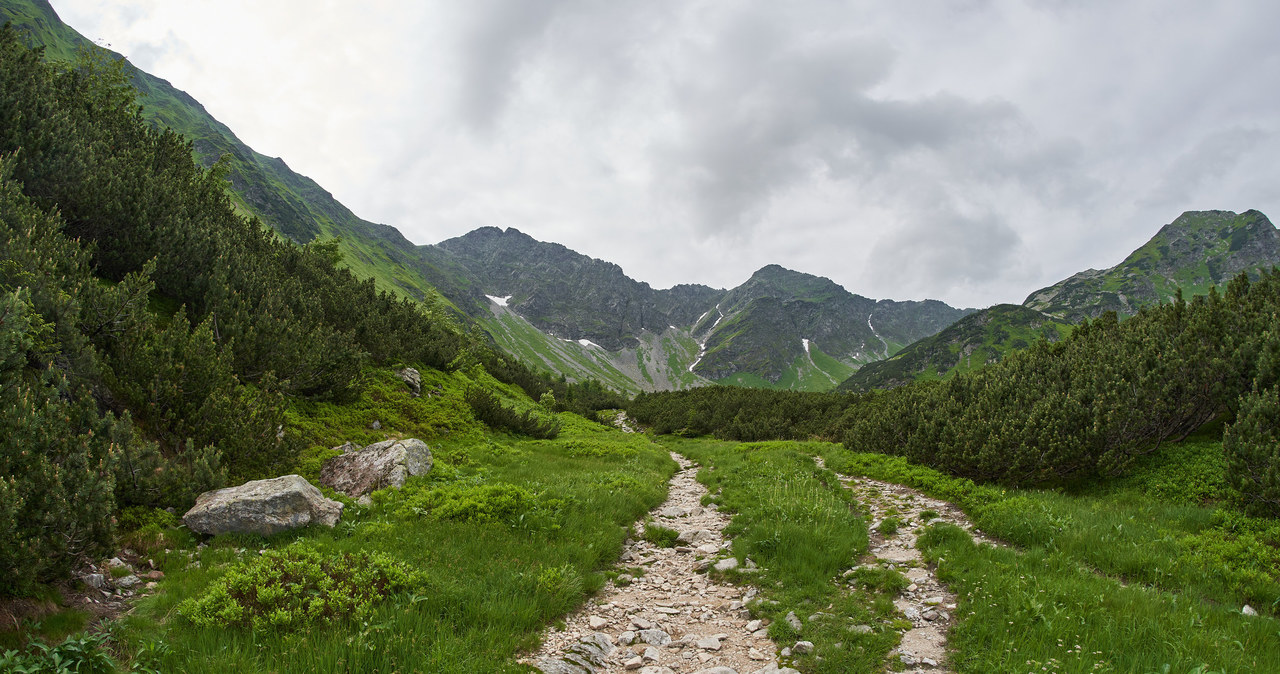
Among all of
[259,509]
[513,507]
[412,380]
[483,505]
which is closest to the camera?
[259,509]

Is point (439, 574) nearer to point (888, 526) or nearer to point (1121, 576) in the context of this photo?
point (888, 526)

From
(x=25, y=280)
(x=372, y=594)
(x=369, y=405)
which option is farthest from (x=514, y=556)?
(x=369, y=405)

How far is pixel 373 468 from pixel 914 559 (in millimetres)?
12572

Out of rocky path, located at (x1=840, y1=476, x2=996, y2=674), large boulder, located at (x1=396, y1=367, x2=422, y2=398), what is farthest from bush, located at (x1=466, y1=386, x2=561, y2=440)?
rocky path, located at (x1=840, y1=476, x2=996, y2=674)

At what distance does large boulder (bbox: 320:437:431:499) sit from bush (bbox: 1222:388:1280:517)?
18.1 meters

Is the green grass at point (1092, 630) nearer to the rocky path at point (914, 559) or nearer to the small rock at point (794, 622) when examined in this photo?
the rocky path at point (914, 559)

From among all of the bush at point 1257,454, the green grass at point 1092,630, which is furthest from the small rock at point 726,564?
the bush at point 1257,454

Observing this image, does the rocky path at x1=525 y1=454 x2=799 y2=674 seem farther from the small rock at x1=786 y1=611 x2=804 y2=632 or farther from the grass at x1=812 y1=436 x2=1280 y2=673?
the grass at x1=812 y1=436 x2=1280 y2=673

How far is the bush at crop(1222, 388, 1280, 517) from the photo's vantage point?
358 inches

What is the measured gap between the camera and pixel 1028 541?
953 centimetres

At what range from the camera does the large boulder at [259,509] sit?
8.25m

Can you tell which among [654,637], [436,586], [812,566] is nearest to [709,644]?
[654,637]

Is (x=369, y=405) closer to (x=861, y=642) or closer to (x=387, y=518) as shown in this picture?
(x=387, y=518)

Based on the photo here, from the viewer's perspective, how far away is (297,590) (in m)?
5.93
